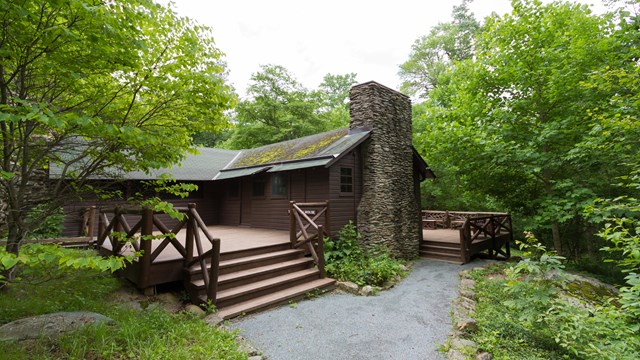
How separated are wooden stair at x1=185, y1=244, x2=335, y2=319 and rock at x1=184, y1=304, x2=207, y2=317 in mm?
122

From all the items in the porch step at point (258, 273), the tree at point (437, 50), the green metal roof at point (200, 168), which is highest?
the tree at point (437, 50)

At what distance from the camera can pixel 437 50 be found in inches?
920

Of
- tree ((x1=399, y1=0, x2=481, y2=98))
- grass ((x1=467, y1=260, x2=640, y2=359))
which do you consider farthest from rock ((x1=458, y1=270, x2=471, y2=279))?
tree ((x1=399, y1=0, x2=481, y2=98))

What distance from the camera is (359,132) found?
31.5ft

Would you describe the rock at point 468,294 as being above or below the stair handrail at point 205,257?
below

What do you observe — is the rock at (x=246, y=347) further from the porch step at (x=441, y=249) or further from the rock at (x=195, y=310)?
the porch step at (x=441, y=249)

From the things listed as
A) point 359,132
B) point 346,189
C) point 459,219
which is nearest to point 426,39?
point 459,219

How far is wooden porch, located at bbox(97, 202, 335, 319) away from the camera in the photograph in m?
4.98

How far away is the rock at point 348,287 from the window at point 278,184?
460 centimetres

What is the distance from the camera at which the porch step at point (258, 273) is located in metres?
5.37

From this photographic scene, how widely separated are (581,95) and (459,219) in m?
7.97

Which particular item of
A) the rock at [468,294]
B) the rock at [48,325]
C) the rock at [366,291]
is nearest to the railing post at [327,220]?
the rock at [366,291]

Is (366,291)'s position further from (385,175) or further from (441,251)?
(441,251)

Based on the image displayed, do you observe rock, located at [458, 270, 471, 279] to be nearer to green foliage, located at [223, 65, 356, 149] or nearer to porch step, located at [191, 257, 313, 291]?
porch step, located at [191, 257, 313, 291]
